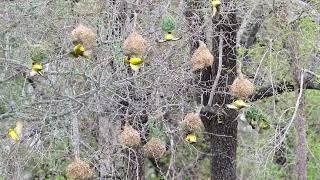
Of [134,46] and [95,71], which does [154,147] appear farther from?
[134,46]

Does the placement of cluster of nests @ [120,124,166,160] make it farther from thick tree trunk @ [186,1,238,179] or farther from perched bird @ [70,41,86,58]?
thick tree trunk @ [186,1,238,179]

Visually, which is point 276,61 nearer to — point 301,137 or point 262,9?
point 262,9

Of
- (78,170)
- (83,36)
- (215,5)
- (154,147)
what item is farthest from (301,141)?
(83,36)

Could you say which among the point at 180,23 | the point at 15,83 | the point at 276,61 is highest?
the point at 180,23

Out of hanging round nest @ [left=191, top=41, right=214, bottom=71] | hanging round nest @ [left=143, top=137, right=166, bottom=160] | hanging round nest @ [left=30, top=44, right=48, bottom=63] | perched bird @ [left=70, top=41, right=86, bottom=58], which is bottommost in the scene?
hanging round nest @ [left=143, top=137, right=166, bottom=160]

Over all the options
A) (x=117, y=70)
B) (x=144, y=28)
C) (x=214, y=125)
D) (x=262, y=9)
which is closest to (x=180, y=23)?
(x=144, y=28)

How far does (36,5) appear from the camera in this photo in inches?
223

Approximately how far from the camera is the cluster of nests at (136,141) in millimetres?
5016

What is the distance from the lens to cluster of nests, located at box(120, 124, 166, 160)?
5016 millimetres

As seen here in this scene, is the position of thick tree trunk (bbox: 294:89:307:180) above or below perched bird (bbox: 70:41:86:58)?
below

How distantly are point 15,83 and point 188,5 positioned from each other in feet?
6.44

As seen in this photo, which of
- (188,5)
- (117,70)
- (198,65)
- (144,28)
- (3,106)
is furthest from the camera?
(3,106)

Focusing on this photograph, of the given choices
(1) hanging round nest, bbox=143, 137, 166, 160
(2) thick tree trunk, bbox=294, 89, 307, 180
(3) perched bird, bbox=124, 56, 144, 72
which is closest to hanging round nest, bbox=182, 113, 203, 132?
(1) hanging round nest, bbox=143, 137, 166, 160

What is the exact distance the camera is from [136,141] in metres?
5.05
